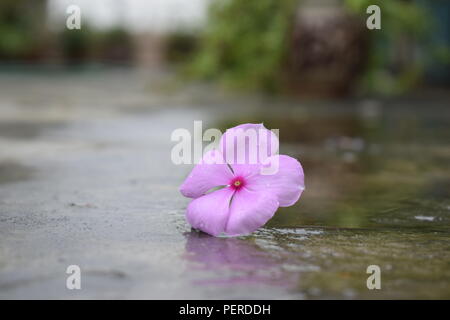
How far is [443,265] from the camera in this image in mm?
1168

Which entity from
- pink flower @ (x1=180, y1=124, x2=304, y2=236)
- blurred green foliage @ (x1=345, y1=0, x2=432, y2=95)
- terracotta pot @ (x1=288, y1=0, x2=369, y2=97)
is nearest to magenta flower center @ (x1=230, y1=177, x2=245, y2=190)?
pink flower @ (x1=180, y1=124, x2=304, y2=236)

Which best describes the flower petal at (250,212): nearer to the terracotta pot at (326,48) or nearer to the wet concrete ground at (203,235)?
the wet concrete ground at (203,235)

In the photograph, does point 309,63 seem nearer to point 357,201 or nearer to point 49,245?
point 357,201

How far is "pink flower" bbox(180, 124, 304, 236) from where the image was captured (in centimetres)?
134

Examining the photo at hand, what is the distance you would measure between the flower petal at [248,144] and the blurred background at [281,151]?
148 millimetres

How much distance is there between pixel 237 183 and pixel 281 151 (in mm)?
1298

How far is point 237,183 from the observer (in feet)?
4.70

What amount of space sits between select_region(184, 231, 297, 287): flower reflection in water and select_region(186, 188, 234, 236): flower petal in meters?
0.02

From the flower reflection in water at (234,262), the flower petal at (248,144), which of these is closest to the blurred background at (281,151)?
the flower reflection in water at (234,262)

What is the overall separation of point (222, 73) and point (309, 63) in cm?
78

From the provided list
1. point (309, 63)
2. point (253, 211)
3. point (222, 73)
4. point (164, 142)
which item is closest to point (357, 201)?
point (253, 211)

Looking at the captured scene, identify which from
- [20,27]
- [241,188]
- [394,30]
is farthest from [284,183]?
[20,27]

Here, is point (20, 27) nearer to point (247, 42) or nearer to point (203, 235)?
point (247, 42)
